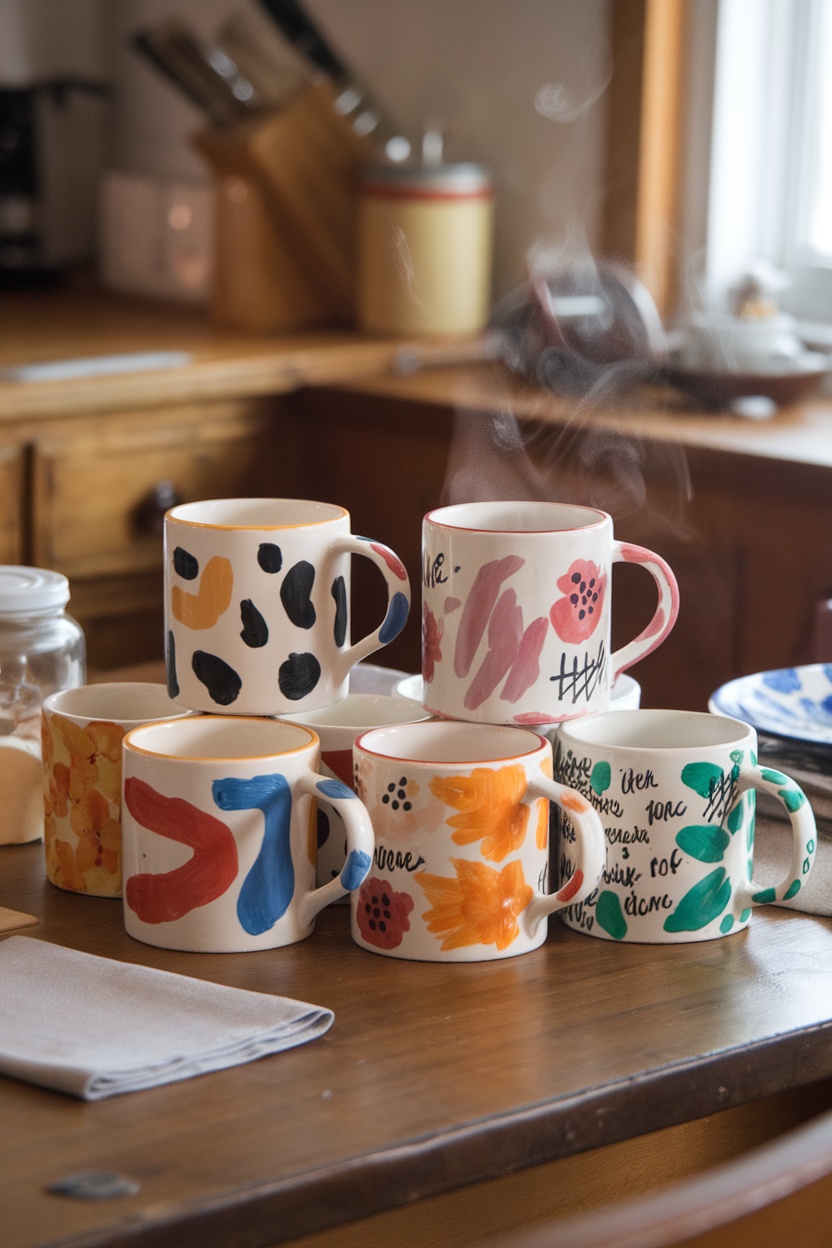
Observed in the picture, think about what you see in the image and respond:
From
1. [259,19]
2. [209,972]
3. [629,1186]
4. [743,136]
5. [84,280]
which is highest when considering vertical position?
[259,19]

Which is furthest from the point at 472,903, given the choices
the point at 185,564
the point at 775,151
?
the point at 775,151

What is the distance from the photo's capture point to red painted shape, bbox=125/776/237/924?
767 mm

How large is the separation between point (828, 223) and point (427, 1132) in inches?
74.7

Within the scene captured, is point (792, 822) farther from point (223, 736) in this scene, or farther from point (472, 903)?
point (223, 736)

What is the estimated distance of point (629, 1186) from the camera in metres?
0.80

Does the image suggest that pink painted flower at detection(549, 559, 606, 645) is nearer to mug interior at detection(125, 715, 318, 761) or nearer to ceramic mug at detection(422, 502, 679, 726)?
ceramic mug at detection(422, 502, 679, 726)

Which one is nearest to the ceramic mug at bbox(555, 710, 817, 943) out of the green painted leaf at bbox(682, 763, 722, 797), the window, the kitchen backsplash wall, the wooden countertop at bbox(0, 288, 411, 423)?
the green painted leaf at bbox(682, 763, 722, 797)

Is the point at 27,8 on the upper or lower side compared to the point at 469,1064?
upper

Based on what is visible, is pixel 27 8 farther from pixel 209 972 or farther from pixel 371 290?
pixel 209 972

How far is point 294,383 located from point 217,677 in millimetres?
1530

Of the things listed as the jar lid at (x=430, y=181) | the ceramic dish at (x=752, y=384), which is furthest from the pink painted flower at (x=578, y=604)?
the jar lid at (x=430, y=181)

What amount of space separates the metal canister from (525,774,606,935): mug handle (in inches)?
69.3

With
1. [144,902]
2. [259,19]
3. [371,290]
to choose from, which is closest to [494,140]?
[371,290]

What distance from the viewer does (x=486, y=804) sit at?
0.76 metres
